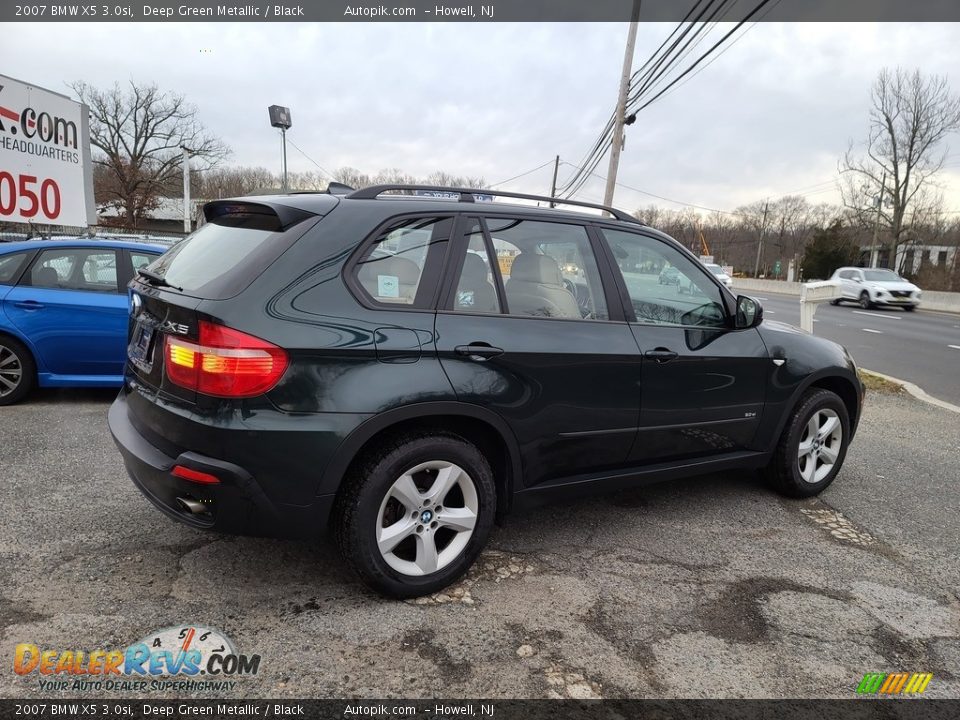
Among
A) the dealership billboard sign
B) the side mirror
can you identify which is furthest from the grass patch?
the dealership billboard sign

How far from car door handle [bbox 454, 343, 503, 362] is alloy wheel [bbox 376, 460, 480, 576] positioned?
0.47 meters

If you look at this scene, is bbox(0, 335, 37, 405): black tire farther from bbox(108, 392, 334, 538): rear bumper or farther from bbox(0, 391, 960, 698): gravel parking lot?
bbox(108, 392, 334, 538): rear bumper

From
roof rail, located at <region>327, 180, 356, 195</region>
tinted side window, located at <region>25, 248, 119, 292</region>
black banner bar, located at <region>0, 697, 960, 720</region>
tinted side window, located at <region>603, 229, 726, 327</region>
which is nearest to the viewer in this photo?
black banner bar, located at <region>0, 697, 960, 720</region>

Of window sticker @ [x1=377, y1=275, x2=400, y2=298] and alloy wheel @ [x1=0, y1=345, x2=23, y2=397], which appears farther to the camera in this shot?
alloy wheel @ [x1=0, y1=345, x2=23, y2=397]

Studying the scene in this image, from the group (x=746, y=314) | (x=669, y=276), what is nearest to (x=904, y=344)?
(x=746, y=314)

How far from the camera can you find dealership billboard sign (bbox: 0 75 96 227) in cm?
1040

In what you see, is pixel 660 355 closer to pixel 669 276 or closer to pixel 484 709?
pixel 669 276

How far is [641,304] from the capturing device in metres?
3.42

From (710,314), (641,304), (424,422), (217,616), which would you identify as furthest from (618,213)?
(217,616)

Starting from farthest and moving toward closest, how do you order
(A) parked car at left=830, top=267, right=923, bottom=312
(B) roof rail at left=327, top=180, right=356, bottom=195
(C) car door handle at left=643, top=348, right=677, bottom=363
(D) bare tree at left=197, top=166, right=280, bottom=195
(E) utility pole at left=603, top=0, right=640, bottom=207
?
(D) bare tree at left=197, top=166, right=280, bottom=195 < (A) parked car at left=830, top=267, right=923, bottom=312 < (E) utility pole at left=603, top=0, right=640, bottom=207 < (C) car door handle at left=643, top=348, right=677, bottom=363 < (B) roof rail at left=327, top=180, right=356, bottom=195

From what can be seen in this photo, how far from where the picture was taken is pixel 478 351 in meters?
2.75

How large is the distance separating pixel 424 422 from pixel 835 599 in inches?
82.8

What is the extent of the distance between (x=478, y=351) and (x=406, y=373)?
1.16ft

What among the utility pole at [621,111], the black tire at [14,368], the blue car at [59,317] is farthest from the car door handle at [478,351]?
the utility pole at [621,111]
